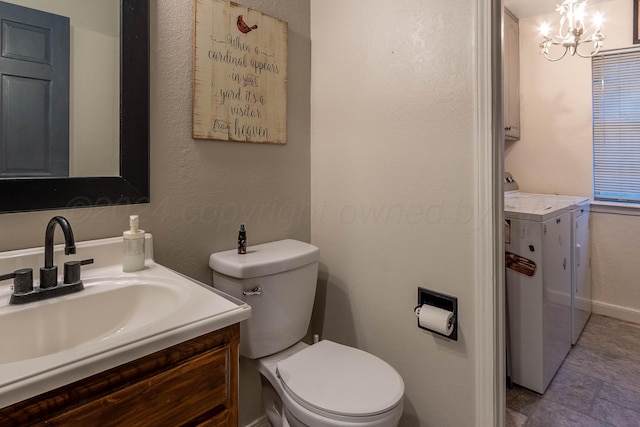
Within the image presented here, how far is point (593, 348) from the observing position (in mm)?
2377

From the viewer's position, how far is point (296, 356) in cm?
134

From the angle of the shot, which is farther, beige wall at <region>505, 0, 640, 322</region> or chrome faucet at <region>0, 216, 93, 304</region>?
beige wall at <region>505, 0, 640, 322</region>

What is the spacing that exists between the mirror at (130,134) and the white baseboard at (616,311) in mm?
3417

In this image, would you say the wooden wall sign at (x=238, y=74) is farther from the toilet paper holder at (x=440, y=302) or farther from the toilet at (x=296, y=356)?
the toilet paper holder at (x=440, y=302)

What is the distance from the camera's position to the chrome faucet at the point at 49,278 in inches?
33.4

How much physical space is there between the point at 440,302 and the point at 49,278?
1242mm

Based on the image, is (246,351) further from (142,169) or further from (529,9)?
(529,9)

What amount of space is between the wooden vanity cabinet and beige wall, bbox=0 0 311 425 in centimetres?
60

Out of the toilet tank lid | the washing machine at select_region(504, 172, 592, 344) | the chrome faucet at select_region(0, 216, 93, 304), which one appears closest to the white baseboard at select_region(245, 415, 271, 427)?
the toilet tank lid

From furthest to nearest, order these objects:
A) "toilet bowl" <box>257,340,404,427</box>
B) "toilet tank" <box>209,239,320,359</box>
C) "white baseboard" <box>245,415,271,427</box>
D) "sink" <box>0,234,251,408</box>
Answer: "white baseboard" <box>245,415,271,427</box>, "toilet tank" <box>209,239,320,359</box>, "toilet bowl" <box>257,340,404,427</box>, "sink" <box>0,234,251,408</box>

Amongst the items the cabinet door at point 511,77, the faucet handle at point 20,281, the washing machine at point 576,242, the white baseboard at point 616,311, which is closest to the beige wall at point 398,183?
the washing machine at point 576,242

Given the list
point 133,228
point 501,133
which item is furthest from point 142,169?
point 501,133

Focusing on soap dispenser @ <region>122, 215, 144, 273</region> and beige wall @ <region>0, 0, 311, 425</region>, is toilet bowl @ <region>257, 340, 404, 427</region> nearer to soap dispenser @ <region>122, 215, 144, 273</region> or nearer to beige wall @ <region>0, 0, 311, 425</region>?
beige wall @ <region>0, 0, 311, 425</region>

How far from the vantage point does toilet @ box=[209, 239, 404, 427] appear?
3.51ft
